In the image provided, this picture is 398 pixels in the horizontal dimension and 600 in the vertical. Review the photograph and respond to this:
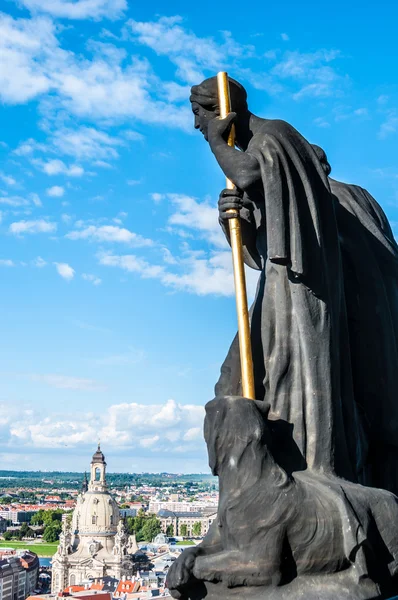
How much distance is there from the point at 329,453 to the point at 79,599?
186 feet

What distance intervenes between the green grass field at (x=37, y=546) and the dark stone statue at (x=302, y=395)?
12874 cm

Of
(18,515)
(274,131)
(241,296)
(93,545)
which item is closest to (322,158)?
(274,131)

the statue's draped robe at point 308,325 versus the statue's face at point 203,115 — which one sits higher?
the statue's face at point 203,115

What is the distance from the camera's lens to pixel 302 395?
16.4 ft

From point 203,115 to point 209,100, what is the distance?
114 millimetres

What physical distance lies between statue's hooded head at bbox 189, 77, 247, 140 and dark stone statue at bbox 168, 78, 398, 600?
0.04 feet

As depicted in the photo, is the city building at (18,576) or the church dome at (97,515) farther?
the church dome at (97,515)

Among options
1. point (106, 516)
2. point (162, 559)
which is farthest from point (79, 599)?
point (106, 516)

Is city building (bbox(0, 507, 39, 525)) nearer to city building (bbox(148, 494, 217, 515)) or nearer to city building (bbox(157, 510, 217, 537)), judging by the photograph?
city building (bbox(148, 494, 217, 515))

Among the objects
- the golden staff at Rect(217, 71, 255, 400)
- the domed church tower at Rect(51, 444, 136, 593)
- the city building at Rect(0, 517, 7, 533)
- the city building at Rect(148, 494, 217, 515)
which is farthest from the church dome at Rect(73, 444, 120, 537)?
the golden staff at Rect(217, 71, 255, 400)

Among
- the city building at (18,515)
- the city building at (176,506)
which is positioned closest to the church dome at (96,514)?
the city building at (176,506)

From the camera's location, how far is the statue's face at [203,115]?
5.80 m

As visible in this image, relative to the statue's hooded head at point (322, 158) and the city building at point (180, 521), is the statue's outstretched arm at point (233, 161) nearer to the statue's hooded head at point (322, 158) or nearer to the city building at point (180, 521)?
the statue's hooded head at point (322, 158)

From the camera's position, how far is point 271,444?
4.65 m
